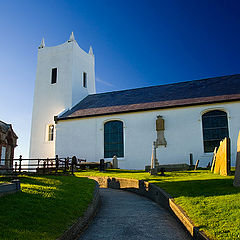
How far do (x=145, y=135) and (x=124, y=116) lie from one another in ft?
8.94

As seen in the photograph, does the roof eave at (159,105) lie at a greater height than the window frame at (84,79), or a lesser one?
lesser

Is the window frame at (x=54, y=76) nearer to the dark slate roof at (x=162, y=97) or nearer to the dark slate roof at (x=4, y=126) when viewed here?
the dark slate roof at (x=162, y=97)

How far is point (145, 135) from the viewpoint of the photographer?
81.2 ft

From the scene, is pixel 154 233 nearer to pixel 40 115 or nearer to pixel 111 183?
pixel 111 183

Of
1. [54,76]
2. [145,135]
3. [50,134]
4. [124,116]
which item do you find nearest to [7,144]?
[124,116]

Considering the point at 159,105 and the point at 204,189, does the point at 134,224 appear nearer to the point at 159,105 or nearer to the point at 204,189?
the point at 204,189

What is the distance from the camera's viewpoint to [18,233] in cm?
521

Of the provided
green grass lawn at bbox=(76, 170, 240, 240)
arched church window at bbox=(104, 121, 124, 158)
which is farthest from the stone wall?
arched church window at bbox=(104, 121, 124, 158)

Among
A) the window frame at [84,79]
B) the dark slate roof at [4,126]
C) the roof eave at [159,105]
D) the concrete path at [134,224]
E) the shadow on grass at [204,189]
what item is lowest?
the concrete path at [134,224]

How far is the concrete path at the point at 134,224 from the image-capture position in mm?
6555

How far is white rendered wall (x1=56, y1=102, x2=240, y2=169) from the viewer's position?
22.9m

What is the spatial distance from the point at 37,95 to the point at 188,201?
28068 millimetres

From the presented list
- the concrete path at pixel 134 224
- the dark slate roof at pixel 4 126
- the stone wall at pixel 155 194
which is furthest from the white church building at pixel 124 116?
the concrete path at pixel 134 224

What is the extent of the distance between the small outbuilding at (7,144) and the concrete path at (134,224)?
9.76 metres
